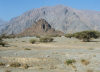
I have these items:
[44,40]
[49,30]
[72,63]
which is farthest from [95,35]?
[49,30]

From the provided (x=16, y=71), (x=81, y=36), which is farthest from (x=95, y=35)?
(x=16, y=71)

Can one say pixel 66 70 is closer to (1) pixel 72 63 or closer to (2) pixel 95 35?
(1) pixel 72 63

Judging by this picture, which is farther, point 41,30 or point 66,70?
point 41,30

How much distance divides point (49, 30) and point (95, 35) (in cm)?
12209

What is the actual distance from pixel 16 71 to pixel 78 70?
4552 mm

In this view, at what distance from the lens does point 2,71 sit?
1342 cm

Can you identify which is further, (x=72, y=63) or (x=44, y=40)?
(x=44, y=40)

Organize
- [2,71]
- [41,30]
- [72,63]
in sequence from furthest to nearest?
[41,30] → [72,63] → [2,71]

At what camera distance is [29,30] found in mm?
187250

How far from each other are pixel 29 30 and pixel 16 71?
17480 cm

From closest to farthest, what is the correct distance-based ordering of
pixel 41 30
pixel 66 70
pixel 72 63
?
pixel 66 70, pixel 72 63, pixel 41 30

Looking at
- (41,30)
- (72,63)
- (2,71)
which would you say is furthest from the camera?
(41,30)

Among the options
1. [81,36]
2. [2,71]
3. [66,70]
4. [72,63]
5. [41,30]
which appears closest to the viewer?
[2,71]

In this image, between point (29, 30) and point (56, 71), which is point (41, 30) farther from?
point (56, 71)
